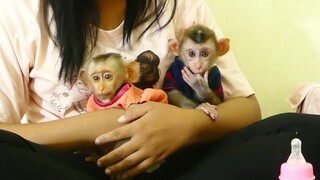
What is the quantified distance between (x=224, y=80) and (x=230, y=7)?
0.48 metres

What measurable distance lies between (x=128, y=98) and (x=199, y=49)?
161 mm

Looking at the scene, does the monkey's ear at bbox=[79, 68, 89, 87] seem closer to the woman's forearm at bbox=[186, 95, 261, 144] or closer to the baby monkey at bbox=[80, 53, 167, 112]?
the baby monkey at bbox=[80, 53, 167, 112]

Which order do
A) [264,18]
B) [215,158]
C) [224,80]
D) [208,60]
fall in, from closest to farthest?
1. [215,158]
2. [208,60]
3. [224,80]
4. [264,18]

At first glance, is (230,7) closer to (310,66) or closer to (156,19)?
(310,66)

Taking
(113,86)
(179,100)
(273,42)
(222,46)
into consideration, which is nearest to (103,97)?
(113,86)

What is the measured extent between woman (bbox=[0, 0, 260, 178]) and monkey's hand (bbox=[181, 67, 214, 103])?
5cm

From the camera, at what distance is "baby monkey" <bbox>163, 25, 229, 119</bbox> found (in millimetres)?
910

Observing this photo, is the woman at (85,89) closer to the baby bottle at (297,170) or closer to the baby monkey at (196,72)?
the baby monkey at (196,72)

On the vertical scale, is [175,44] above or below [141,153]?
above

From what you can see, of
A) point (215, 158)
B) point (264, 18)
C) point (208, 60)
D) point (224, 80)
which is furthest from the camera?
point (264, 18)

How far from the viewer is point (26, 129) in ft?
2.84

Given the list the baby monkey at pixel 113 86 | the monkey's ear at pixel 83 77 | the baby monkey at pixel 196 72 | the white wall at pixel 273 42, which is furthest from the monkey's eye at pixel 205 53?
the white wall at pixel 273 42

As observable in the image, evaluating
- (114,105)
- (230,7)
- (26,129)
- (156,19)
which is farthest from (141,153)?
(230,7)

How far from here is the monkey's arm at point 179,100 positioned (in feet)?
3.04
